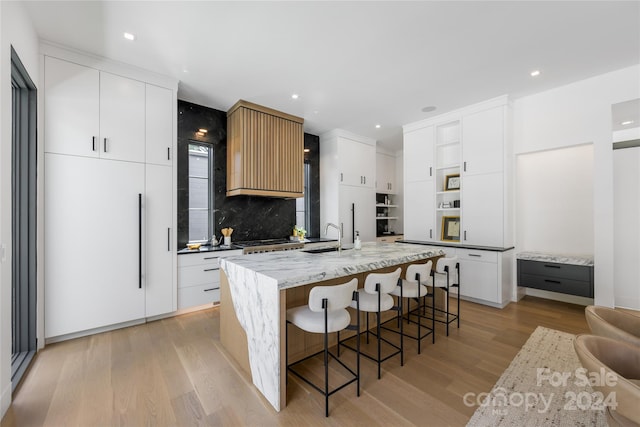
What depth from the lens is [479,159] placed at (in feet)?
13.4

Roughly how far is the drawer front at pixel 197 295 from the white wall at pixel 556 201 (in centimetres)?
445

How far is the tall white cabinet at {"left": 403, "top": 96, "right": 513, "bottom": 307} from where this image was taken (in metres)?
3.81

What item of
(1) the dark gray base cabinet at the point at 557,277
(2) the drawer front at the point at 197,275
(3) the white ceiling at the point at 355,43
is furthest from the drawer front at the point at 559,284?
(2) the drawer front at the point at 197,275

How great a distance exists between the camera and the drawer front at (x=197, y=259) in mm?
3424

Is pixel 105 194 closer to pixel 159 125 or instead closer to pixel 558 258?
pixel 159 125

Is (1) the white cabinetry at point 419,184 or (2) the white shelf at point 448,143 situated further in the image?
(1) the white cabinetry at point 419,184

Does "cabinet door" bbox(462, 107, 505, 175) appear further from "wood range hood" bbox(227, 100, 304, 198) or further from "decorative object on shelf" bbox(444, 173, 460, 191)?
"wood range hood" bbox(227, 100, 304, 198)

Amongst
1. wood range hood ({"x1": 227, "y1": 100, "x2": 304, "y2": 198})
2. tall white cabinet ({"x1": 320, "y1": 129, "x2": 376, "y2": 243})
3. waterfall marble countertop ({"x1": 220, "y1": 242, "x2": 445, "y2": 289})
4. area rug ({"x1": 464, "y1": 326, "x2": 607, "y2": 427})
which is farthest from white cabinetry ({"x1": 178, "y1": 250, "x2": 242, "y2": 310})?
area rug ({"x1": 464, "y1": 326, "x2": 607, "y2": 427})

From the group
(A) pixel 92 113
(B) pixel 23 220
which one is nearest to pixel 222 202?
(A) pixel 92 113

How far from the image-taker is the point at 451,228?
4609 millimetres

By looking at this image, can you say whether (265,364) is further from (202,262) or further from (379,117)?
(379,117)

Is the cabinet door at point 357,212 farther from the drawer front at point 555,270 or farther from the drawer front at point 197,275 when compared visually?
the drawer front at point 555,270

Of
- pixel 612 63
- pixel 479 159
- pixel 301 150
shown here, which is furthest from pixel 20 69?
pixel 612 63

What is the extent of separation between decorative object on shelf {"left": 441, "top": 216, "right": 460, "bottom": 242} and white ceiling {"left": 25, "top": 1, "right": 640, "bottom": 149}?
1.93m
